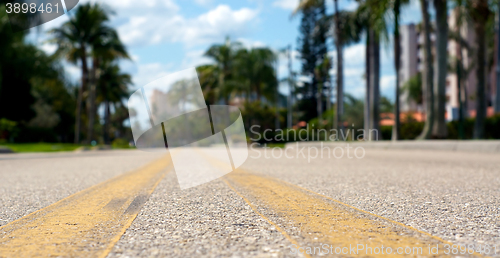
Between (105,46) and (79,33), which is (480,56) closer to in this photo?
(105,46)

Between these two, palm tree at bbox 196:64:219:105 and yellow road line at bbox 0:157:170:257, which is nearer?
yellow road line at bbox 0:157:170:257

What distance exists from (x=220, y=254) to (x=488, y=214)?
230 cm

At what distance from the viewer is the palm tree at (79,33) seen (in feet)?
113

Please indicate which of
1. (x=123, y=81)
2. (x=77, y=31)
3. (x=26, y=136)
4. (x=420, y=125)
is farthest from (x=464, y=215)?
(x=123, y=81)

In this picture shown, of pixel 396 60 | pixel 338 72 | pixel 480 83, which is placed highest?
pixel 396 60

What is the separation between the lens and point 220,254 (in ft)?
7.82

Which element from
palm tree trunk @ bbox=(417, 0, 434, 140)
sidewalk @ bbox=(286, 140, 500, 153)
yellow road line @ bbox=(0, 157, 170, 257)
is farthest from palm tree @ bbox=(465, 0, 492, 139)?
yellow road line @ bbox=(0, 157, 170, 257)

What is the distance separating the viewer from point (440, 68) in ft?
65.2

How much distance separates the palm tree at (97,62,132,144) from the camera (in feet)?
160

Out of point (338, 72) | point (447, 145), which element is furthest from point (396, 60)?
point (447, 145)

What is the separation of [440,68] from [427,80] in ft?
4.27

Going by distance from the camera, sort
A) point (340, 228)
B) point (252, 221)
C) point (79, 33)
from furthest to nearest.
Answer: point (79, 33), point (252, 221), point (340, 228)

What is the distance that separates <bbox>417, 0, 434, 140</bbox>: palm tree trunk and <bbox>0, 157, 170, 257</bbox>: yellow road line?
1806 cm

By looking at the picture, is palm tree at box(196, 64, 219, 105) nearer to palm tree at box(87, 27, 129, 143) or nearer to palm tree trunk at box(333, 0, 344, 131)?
palm tree at box(87, 27, 129, 143)
